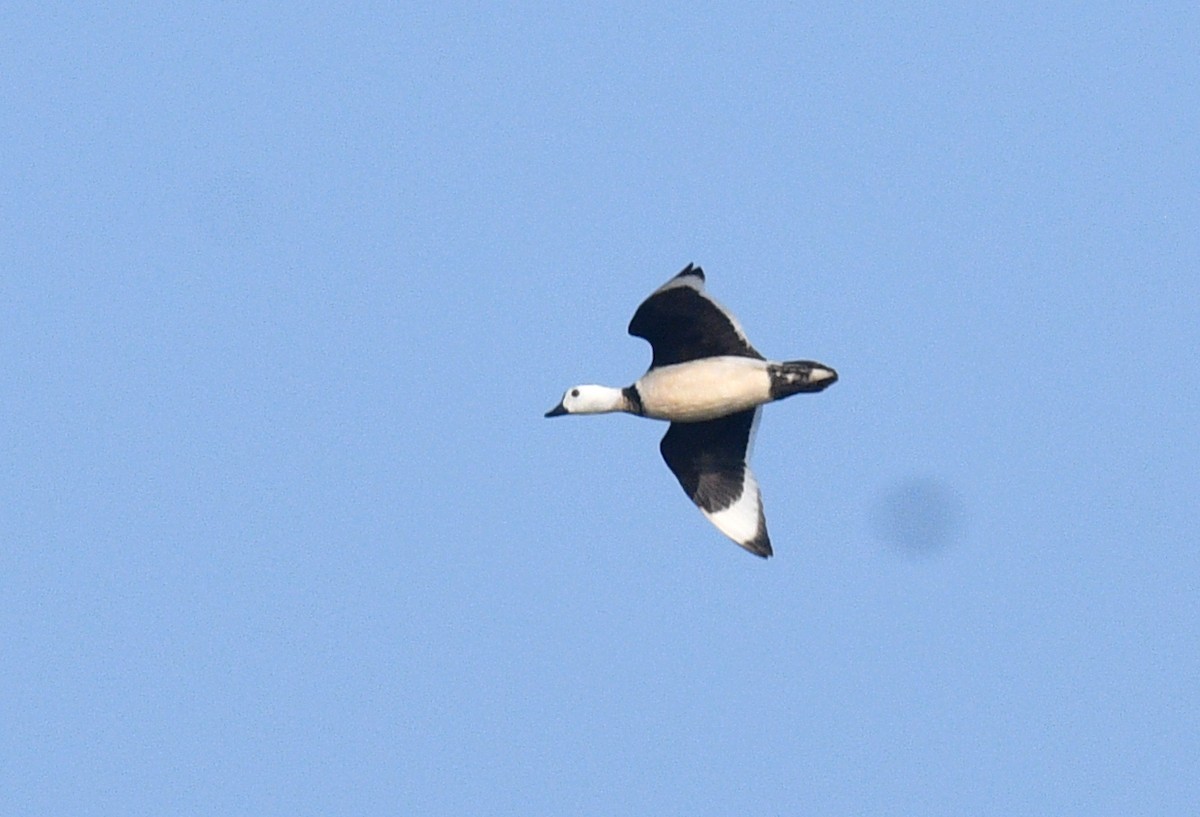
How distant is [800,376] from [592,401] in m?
2.73

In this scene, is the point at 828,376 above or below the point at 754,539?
above

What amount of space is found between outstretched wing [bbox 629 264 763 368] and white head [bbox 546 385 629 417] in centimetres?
82

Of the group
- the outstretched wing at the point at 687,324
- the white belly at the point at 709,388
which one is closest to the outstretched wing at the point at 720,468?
the white belly at the point at 709,388

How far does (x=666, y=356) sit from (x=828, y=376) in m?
1.98

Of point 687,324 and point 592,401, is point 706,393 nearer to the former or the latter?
point 687,324

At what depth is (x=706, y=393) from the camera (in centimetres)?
2769

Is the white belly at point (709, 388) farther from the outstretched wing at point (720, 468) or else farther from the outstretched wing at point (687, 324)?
the outstretched wing at point (720, 468)

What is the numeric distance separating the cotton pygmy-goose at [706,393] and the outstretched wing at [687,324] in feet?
0.04

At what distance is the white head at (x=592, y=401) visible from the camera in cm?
2866

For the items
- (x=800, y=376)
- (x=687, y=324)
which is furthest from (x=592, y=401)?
(x=800, y=376)

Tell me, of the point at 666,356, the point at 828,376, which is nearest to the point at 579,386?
the point at 666,356

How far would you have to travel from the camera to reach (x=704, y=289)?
27.7m

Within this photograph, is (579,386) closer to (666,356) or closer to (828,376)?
(666,356)

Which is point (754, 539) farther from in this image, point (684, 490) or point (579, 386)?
point (579, 386)
